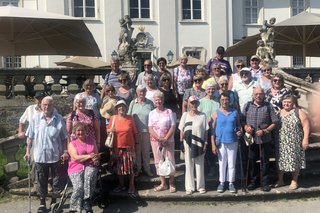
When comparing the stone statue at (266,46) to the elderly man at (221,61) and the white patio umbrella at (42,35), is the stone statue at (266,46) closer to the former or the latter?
the white patio umbrella at (42,35)

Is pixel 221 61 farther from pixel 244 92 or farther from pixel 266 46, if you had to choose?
pixel 266 46

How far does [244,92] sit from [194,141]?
4.45 feet

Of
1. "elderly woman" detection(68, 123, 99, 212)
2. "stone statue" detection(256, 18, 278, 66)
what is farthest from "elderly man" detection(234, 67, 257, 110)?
"stone statue" detection(256, 18, 278, 66)

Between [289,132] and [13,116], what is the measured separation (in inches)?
301

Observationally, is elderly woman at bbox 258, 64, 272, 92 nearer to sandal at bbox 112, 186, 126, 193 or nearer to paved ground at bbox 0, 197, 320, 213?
paved ground at bbox 0, 197, 320, 213

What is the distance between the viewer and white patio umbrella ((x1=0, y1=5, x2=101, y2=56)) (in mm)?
10109

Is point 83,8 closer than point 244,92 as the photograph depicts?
No

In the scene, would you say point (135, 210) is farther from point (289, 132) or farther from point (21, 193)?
point (289, 132)

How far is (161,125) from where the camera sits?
6.82m

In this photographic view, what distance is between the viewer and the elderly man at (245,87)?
24.0 ft

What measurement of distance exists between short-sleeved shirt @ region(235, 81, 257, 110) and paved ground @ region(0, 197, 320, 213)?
65.1 inches

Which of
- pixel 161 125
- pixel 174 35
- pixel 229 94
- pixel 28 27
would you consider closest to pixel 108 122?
pixel 161 125

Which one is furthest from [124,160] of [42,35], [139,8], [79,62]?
[139,8]

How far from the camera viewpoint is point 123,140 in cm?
673
